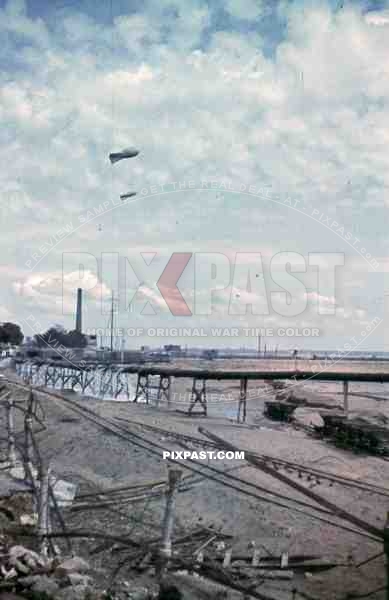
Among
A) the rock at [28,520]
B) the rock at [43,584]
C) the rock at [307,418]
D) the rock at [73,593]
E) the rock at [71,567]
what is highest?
the rock at [43,584]

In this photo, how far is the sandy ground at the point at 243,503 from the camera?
25.9 feet

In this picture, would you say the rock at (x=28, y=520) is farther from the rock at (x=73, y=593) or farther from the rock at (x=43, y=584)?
the rock at (x=73, y=593)

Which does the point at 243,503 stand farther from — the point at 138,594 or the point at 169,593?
the point at 169,593

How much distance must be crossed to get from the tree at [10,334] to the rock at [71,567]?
2620 inches

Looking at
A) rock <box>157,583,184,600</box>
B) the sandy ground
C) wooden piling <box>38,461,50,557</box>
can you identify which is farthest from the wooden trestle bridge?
rock <box>157,583,184,600</box>

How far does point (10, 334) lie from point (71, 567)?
2659 inches

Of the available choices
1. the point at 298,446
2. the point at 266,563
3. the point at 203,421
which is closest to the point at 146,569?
the point at 266,563

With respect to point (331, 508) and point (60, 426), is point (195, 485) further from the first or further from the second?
point (60, 426)

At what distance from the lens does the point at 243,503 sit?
1064 cm

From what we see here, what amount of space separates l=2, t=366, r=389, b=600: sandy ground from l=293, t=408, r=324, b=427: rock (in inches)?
375

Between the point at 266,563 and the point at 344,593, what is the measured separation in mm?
1277

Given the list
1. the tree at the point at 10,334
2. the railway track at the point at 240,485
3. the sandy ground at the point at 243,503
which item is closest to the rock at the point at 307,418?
the sandy ground at the point at 243,503

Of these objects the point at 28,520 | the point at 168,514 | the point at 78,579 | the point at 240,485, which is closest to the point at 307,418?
the point at 240,485

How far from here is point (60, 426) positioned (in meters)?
18.4
